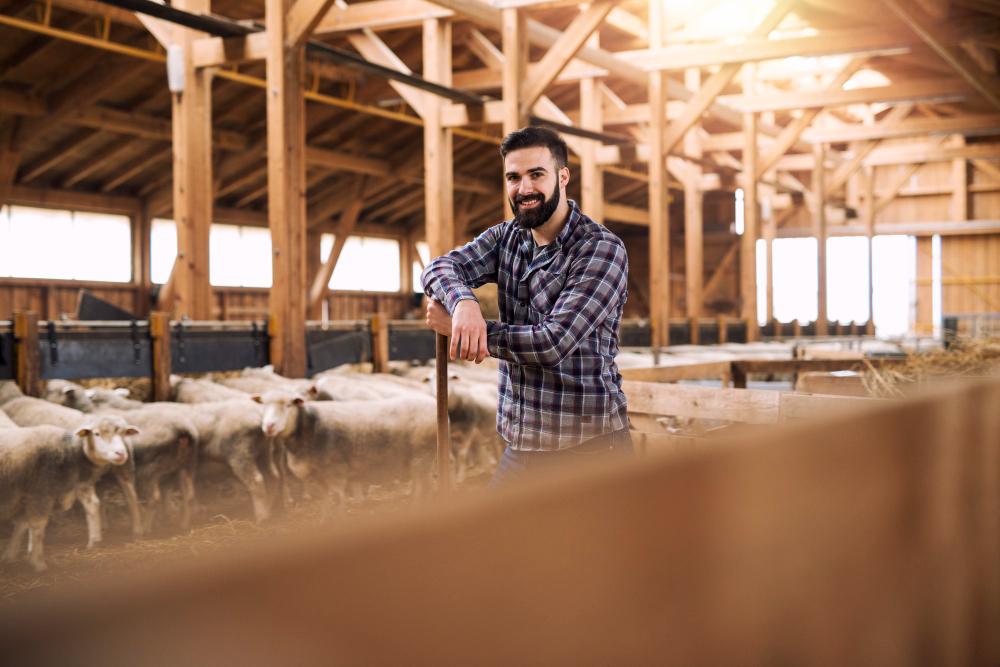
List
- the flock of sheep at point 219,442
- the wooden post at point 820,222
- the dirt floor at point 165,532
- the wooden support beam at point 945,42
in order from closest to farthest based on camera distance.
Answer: the dirt floor at point 165,532
the flock of sheep at point 219,442
the wooden support beam at point 945,42
the wooden post at point 820,222

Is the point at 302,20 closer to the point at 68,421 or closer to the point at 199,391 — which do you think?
the point at 199,391

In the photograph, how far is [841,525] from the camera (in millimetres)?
1048

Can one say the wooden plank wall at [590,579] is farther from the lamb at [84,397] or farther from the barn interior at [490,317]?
the lamb at [84,397]

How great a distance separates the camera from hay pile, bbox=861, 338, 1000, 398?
461 cm

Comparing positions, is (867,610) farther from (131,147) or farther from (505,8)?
(131,147)

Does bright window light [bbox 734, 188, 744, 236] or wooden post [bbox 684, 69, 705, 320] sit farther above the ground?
bright window light [bbox 734, 188, 744, 236]

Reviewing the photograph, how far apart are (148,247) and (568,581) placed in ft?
60.2

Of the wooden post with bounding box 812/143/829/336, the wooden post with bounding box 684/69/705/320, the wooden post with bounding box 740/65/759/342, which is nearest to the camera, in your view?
the wooden post with bounding box 684/69/705/320

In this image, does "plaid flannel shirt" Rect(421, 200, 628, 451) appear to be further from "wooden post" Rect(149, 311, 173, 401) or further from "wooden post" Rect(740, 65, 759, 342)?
"wooden post" Rect(740, 65, 759, 342)

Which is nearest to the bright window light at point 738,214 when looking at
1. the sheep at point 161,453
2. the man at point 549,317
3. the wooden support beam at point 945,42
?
the wooden support beam at point 945,42

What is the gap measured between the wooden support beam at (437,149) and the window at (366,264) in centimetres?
1246

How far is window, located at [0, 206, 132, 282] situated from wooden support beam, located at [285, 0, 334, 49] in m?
10.5

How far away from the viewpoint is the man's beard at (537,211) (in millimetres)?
2475

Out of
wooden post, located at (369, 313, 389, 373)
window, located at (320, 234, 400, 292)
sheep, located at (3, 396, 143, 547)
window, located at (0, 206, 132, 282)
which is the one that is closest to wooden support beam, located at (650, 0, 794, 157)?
wooden post, located at (369, 313, 389, 373)
